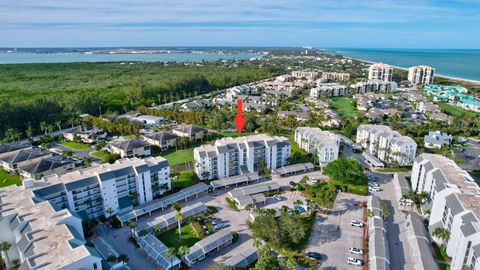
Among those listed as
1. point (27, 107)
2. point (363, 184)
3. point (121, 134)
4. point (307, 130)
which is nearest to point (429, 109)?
point (307, 130)

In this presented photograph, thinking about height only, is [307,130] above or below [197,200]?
above

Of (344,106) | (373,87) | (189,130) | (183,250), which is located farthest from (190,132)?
(373,87)

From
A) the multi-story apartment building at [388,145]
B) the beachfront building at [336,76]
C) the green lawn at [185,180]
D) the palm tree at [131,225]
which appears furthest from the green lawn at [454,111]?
the palm tree at [131,225]

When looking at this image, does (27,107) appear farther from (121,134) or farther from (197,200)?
(197,200)

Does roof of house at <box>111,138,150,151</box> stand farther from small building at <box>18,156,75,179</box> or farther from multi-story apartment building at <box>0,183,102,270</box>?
multi-story apartment building at <box>0,183,102,270</box>

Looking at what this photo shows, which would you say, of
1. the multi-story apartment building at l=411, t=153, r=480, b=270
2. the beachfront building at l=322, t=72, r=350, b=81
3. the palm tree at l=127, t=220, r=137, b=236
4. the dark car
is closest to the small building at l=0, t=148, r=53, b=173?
the palm tree at l=127, t=220, r=137, b=236

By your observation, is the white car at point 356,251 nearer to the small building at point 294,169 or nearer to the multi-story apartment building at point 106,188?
the small building at point 294,169

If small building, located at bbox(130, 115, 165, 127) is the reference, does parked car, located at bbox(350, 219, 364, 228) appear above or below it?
below
